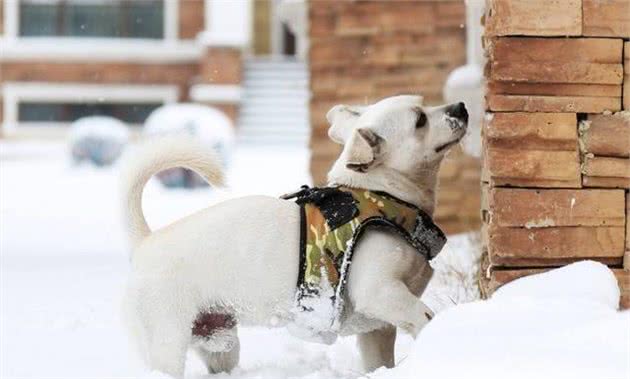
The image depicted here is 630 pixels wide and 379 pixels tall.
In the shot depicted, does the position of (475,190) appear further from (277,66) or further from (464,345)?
(277,66)

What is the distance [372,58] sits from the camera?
26.5 feet

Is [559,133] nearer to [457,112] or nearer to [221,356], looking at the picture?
[457,112]

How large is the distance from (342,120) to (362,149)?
1.29 feet

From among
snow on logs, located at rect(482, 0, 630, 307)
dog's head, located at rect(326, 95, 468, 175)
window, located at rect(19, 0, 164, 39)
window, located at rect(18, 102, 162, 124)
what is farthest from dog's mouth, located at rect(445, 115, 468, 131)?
window, located at rect(19, 0, 164, 39)

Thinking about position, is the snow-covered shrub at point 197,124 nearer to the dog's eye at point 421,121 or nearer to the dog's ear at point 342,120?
the dog's ear at point 342,120

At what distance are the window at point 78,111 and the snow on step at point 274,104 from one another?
2257mm

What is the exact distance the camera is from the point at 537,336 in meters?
2.63

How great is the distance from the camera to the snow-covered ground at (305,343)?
256 cm

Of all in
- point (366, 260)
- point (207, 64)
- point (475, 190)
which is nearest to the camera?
point (366, 260)

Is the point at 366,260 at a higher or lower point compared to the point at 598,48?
lower

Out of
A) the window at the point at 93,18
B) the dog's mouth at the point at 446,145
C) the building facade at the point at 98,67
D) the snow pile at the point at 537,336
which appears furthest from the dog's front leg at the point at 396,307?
the window at the point at 93,18

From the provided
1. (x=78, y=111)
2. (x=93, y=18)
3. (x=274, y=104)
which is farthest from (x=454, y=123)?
(x=93, y=18)

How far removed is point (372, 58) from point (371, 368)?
474cm

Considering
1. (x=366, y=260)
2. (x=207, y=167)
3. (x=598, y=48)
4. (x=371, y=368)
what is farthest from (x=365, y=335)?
(x=598, y=48)
